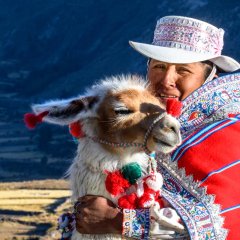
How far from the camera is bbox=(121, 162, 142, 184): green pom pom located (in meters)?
2.39

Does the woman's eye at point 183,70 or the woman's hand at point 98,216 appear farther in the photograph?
the woman's eye at point 183,70

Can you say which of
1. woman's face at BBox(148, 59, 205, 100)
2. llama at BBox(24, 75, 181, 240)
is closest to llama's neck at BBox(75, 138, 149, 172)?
llama at BBox(24, 75, 181, 240)

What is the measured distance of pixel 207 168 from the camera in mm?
2371

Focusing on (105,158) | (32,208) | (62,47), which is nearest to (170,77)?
(105,158)

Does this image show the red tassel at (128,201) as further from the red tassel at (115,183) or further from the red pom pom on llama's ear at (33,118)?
the red pom pom on llama's ear at (33,118)

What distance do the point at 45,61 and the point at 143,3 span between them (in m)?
11.8

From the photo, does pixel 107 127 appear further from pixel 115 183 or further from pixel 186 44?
pixel 186 44

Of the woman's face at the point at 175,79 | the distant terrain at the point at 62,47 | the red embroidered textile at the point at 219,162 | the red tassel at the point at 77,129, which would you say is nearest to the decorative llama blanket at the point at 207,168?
the red embroidered textile at the point at 219,162

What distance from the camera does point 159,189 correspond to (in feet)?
7.82

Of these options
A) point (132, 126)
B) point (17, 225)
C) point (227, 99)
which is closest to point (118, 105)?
point (132, 126)

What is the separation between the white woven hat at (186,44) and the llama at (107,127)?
285mm

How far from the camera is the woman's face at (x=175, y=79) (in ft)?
8.91

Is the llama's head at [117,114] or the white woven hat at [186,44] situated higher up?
the white woven hat at [186,44]

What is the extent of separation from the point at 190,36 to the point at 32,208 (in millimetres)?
16797
